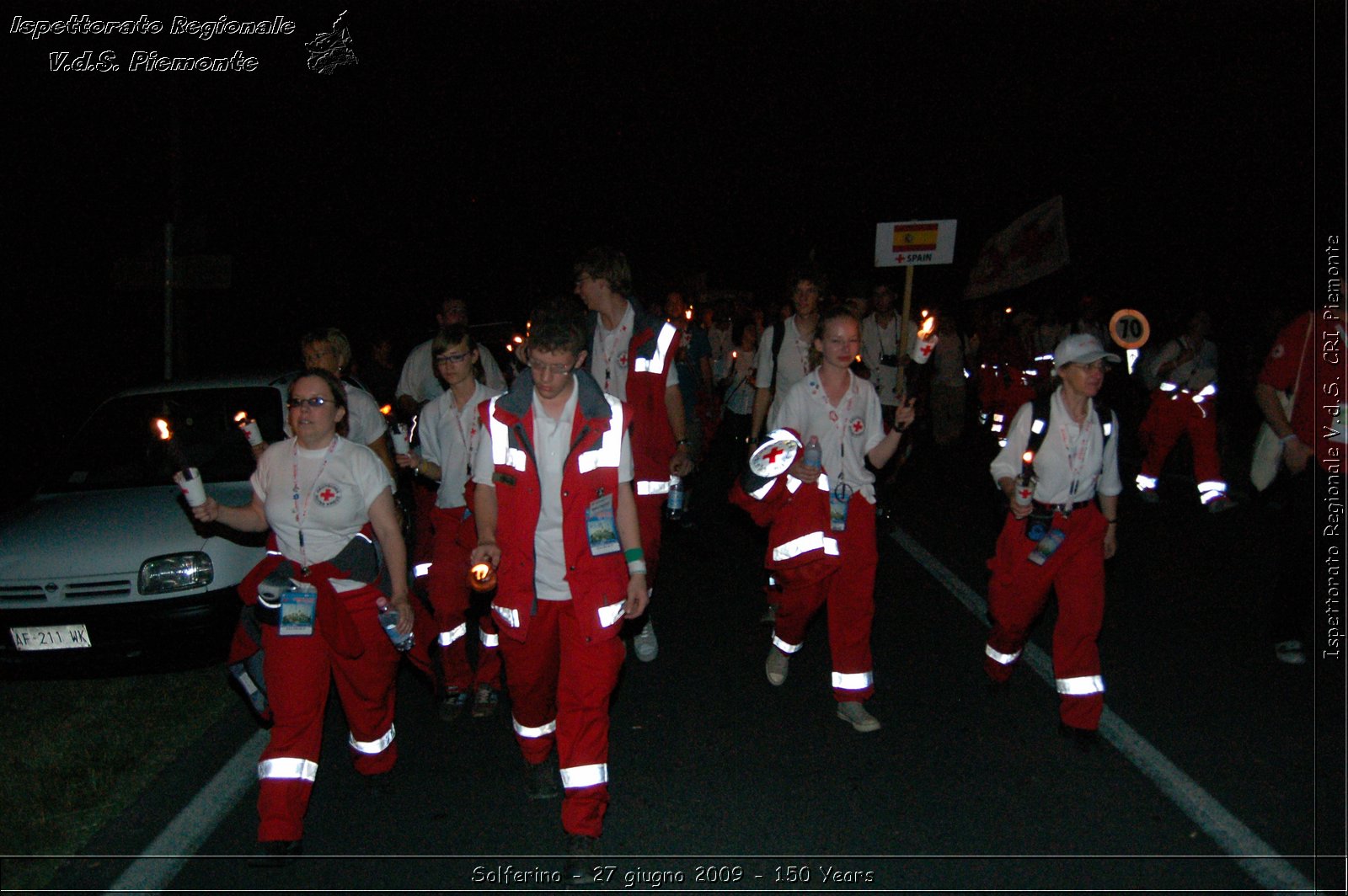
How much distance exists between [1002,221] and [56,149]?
33608mm

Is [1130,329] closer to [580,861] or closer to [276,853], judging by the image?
[580,861]

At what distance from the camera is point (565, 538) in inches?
169

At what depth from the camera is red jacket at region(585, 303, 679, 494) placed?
21.3 feet

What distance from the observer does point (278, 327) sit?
18.3m

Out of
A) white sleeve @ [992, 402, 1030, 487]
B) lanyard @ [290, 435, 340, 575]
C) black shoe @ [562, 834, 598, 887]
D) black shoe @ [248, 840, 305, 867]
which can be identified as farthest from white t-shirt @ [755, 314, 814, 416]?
black shoe @ [248, 840, 305, 867]

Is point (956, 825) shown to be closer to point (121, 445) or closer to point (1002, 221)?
point (121, 445)

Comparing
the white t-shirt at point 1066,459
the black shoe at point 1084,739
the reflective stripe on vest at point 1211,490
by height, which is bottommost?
the black shoe at point 1084,739

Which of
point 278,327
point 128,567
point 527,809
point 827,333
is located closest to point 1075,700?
point 827,333

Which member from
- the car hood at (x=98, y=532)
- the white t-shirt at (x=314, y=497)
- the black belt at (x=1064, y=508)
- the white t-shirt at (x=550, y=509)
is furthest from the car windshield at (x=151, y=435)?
the black belt at (x=1064, y=508)

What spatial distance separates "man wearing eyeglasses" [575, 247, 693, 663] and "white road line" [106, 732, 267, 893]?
2433 mm

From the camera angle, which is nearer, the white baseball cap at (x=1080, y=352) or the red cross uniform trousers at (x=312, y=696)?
the red cross uniform trousers at (x=312, y=696)

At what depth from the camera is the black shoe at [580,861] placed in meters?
4.08

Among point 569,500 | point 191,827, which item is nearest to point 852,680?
point 569,500

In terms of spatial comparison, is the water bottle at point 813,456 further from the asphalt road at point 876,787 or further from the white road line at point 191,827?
the white road line at point 191,827
